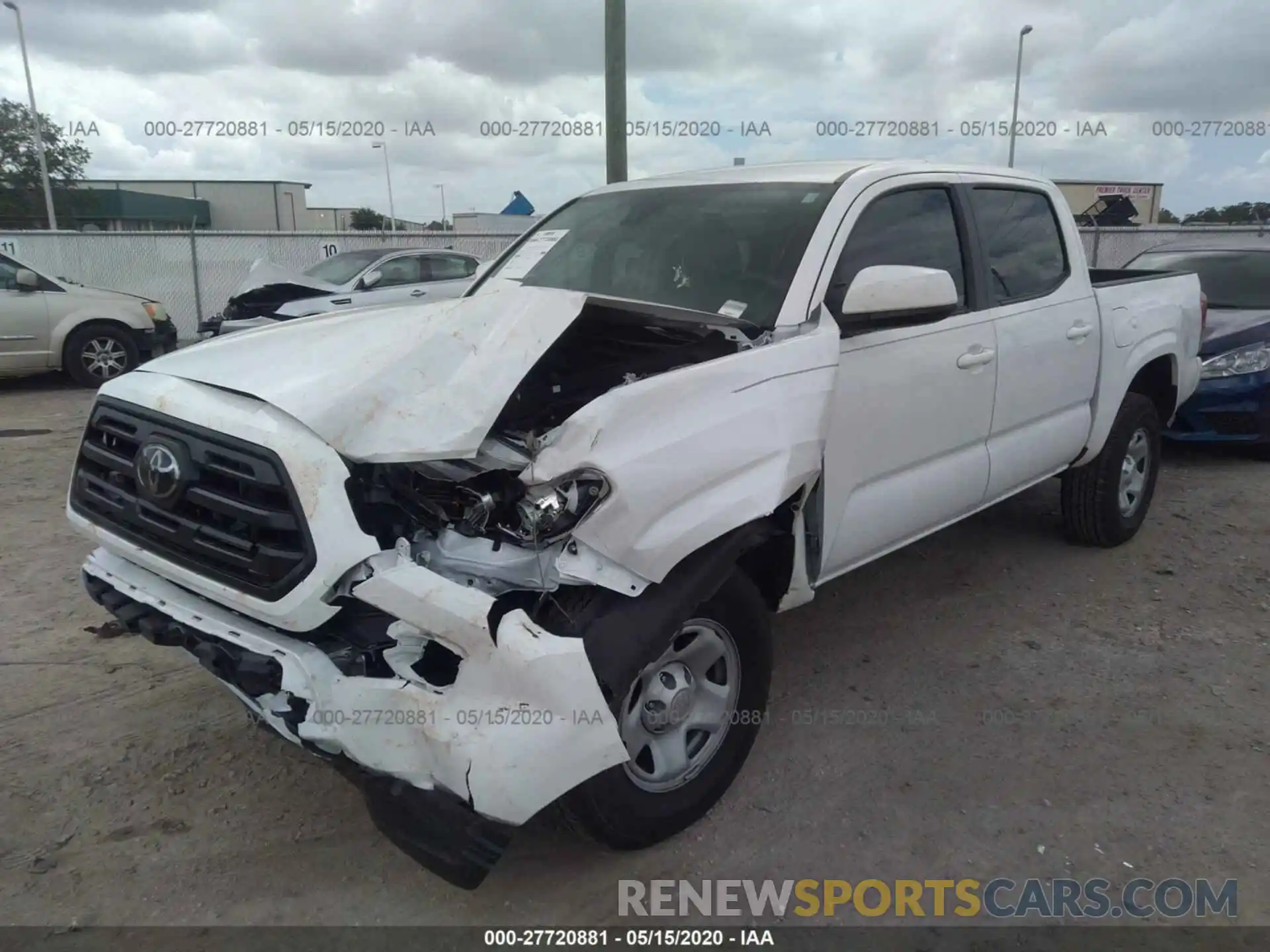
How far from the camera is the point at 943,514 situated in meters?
3.80

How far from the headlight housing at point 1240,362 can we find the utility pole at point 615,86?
15.2ft

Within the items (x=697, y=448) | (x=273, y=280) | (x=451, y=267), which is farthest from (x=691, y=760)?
(x=451, y=267)

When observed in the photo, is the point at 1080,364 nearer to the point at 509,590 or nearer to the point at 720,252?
the point at 720,252

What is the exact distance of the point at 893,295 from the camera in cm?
304

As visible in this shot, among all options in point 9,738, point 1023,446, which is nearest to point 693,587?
point 1023,446

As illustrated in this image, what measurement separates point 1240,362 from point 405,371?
6686mm

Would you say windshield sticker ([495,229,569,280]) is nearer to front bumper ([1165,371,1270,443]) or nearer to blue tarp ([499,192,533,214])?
front bumper ([1165,371,1270,443])

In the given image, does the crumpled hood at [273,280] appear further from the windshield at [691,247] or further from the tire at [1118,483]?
the tire at [1118,483]

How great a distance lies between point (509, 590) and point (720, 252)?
1714 mm

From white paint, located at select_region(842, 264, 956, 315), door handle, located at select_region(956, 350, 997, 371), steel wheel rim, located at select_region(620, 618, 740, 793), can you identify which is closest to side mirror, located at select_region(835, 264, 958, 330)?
white paint, located at select_region(842, 264, 956, 315)

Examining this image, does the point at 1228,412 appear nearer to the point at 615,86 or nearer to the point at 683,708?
the point at 615,86

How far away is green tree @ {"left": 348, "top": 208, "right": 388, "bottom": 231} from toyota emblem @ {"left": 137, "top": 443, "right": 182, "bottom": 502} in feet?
131

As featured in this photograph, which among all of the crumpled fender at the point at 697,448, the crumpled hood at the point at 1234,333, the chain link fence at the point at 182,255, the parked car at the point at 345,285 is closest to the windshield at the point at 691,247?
the crumpled fender at the point at 697,448

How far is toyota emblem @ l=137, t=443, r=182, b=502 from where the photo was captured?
2.52 metres
